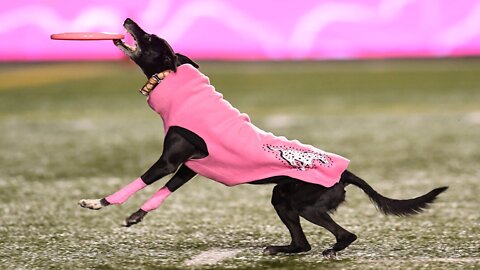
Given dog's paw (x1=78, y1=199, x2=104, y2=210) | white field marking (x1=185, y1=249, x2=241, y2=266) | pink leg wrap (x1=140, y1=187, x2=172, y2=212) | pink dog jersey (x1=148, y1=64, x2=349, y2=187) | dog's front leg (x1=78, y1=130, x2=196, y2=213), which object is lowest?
white field marking (x1=185, y1=249, x2=241, y2=266)

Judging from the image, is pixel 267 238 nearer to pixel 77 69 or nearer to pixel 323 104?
pixel 323 104

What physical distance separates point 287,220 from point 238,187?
6.62 feet

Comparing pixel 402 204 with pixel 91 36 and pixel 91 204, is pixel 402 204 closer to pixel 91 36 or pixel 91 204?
pixel 91 204

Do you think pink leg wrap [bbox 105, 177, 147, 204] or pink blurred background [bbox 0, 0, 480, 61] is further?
pink blurred background [bbox 0, 0, 480, 61]

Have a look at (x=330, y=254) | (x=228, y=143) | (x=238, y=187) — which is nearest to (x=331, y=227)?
(x=330, y=254)

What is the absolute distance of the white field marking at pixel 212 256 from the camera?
149 inches

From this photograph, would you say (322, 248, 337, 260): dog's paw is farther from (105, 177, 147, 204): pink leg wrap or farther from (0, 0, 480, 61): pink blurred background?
(0, 0, 480, 61): pink blurred background

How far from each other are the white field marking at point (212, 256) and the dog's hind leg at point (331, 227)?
1.16 ft

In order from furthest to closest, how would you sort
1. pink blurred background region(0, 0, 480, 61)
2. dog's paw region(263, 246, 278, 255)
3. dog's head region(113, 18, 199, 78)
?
1. pink blurred background region(0, 0, 480, 61)
2. dog's paw region(263, 246, 278, 255)
3. dog's head region(113, 18, 199, 78)

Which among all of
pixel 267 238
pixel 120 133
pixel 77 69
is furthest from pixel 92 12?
pixel 267 238

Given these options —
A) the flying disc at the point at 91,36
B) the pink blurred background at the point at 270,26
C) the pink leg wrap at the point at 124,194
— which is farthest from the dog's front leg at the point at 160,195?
the pink blurred background at the point at 270,26

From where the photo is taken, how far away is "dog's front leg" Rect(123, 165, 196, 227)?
3.79 metres

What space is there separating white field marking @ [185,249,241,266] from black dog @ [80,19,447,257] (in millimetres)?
250

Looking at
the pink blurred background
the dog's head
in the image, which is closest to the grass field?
the dog's head
